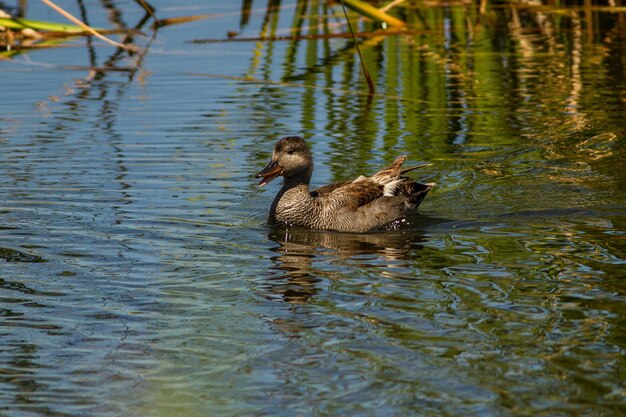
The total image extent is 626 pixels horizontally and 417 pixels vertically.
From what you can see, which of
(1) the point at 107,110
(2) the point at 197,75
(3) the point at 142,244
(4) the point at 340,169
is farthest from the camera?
(2) the point at 197,75

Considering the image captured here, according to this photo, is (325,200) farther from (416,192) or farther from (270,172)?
(416,192)

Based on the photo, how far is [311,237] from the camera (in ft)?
34.3

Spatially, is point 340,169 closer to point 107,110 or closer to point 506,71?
point 107,110

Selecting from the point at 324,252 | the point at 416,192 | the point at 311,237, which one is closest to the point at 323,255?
the point at 324,252

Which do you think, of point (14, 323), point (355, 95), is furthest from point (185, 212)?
point (355, 95)

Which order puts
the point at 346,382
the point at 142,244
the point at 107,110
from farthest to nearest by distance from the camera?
1. the point at 107,110
2. the point at 142,244
3. the point at 346,382

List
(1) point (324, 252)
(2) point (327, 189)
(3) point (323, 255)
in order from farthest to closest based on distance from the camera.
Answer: (2) point (327, 189), (1) point (324, 252), (3) point (323, 255)

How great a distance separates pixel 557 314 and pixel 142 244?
3.70 meters

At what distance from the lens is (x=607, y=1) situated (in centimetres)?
2097

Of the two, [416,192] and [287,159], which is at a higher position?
[287,159]

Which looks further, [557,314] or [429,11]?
[429,11]

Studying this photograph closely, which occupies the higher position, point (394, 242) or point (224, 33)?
point (224, 33)

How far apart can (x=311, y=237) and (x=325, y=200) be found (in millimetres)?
503

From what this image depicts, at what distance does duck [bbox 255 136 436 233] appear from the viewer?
1074 centimetres
